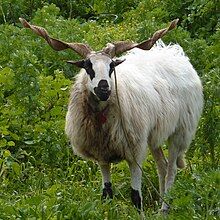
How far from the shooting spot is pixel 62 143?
10234mm

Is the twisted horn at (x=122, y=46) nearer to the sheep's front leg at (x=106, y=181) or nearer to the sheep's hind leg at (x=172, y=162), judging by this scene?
the sheep's front leg at (x=106, y=181)

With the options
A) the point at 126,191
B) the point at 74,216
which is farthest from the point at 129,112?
the point at 74,216

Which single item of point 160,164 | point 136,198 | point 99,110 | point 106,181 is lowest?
point 160,164

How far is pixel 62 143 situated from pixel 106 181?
1107 millimetres

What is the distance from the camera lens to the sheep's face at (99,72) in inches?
335

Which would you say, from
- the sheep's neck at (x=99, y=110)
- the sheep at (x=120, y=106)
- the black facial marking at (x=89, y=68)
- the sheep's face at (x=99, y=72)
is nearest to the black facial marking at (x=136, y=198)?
the sheep at (x=120, y=106)

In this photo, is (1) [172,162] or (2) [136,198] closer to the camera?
(2) [136,198]

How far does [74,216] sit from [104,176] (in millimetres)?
1776

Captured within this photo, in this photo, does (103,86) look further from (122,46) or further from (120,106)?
(122,46)

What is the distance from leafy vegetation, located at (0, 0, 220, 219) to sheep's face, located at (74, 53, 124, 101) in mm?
977

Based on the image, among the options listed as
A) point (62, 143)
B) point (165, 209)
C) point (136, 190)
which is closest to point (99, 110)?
point (136, 190)

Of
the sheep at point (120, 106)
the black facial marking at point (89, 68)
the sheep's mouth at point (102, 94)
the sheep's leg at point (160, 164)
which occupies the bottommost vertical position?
the sheep's leg at point (160, 164)

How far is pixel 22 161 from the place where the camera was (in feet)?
34.4

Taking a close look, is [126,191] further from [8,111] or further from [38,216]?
[38,216]
